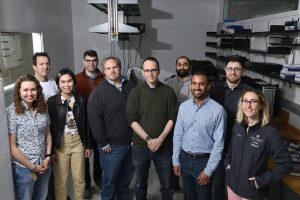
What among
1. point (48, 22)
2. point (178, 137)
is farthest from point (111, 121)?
point (48, 22)

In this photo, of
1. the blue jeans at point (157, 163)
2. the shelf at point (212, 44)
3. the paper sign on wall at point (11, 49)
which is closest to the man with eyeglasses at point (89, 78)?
the blue jeans at point (157, 163)

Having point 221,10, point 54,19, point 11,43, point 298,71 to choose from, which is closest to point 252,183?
point 298,71

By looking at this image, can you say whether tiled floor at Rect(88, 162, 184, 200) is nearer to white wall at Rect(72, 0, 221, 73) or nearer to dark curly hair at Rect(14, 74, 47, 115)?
dark curly hair at Rect(14, 74, 47, 115)

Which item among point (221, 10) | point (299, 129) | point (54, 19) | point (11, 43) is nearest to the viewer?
point (299, 129)

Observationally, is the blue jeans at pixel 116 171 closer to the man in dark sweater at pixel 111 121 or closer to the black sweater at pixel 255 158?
the man in dark sweater at pixel 111 121

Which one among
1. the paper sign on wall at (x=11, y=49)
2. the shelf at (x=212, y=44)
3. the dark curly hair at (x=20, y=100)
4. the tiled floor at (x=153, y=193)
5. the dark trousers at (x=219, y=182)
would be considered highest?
the shelf at (x=212, y=44)

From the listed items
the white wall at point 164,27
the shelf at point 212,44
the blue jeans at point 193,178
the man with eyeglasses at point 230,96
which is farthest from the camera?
the white wall at point 164,27

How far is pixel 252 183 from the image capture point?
66.5 inches

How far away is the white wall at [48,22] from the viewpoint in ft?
9.01

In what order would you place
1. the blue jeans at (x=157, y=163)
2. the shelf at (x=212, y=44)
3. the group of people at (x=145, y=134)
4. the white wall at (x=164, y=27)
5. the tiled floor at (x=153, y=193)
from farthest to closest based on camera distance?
1. the white wall at (x=164, y=27)
2. the shelf at (x=212, y=44)
3. the tiled floor at (x=153, y=193)
4. the blue jeans at (x=157, y=163)
5. the group of people at (x=145, y=134)

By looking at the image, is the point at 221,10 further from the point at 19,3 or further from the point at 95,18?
the point at 19,3

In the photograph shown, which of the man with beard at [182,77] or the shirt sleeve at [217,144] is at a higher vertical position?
the man with beard at [182,77]

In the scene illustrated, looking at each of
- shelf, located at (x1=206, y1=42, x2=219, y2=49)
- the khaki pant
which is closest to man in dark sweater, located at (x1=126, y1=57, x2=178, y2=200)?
the khaki pant

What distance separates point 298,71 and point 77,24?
427 cm
